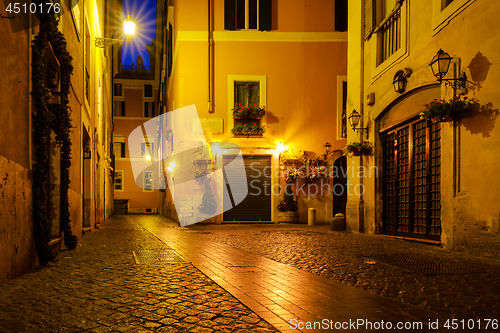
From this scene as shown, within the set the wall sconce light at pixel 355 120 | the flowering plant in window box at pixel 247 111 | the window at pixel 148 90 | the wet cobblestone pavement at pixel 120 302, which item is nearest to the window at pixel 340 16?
the flowering plant in window box at pixel 247 111

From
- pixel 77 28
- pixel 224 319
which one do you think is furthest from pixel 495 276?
pixel 77 28

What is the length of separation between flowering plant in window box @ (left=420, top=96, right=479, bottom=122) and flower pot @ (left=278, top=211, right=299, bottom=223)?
10076 mm

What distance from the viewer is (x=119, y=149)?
3778 centimetres

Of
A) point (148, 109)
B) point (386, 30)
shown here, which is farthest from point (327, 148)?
point (148, 109)

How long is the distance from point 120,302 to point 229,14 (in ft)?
52.6

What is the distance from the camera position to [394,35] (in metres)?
10.8

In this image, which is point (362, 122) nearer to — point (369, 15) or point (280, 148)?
point (369, 15)

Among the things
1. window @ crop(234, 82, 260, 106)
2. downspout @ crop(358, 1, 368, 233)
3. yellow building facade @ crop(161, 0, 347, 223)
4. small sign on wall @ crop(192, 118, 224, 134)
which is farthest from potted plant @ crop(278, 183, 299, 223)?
downspout @ crop(358, 1, 368, 233)

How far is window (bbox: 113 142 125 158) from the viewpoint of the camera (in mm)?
37656

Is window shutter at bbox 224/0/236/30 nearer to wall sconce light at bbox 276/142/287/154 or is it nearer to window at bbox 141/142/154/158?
wall sconce light at bbox 276/142/287/154

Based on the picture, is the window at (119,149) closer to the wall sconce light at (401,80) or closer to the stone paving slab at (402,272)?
the stone paving slab at (402,272)

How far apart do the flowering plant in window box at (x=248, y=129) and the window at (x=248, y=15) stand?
400 cm

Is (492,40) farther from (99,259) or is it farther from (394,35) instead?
(99,259)

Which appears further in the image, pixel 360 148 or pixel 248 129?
pixel 248 129
